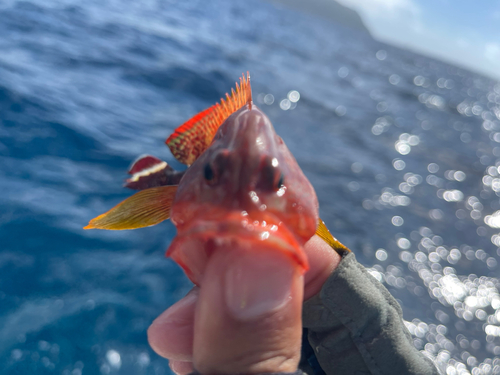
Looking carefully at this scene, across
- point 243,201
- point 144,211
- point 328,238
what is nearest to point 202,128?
point 144,211

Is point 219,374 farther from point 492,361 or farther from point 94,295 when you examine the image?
point 492,361

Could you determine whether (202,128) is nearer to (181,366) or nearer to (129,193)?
(181,366)

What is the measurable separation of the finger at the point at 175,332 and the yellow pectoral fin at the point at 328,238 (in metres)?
0.85

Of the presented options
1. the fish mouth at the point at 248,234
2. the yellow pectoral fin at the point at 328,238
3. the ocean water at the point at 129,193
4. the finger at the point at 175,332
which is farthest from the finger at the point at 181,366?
the ocean water at the point at 129,193

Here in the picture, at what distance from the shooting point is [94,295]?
13.7 feet

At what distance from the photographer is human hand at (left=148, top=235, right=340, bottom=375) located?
1364 millimetres

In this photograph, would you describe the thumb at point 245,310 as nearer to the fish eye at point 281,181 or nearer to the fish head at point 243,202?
the fish head at point 243,202

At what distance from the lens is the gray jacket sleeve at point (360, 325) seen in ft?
7.50

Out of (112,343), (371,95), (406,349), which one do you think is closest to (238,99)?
(406,349)

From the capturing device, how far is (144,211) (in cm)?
210

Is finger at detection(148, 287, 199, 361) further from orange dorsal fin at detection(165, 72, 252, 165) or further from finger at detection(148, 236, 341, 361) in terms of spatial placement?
orange dorsal fin at detection(165, 72, 252, 165)

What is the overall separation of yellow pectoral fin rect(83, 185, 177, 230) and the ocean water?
2299mm

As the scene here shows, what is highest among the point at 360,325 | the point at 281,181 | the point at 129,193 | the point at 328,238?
the point at 281,181

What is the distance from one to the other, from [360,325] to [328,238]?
649mm
